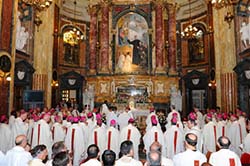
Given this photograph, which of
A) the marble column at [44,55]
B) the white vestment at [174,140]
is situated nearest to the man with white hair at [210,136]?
the white vestment at [174,140]

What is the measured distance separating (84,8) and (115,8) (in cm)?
285

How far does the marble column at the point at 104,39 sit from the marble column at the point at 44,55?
4561 millimetres

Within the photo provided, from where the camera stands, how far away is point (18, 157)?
4355mm

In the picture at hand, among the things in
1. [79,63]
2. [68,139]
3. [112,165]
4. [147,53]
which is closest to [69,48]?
[79,63]

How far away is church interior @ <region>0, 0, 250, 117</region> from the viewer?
1616cm

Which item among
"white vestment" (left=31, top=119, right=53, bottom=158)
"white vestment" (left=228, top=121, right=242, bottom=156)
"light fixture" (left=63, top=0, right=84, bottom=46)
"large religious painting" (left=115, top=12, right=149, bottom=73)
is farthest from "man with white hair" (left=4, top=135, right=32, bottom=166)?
"light fixture" (left=63, top=0, right=84, bottom=46)

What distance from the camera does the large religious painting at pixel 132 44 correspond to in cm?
2000

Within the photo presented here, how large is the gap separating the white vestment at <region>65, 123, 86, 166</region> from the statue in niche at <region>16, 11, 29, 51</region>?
25.3 feet

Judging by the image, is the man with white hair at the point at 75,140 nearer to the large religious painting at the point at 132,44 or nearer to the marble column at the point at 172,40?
the large religious painting at the point at 132,44

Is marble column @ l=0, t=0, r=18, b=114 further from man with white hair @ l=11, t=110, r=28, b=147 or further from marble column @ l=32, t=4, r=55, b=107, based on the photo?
marble column @ l=32, t=4, r=55, b=107

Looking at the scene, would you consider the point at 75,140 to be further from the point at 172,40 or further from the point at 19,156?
the point at 172,40

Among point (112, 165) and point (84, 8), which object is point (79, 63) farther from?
point (112, 165)

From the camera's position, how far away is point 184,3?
20.7 metres

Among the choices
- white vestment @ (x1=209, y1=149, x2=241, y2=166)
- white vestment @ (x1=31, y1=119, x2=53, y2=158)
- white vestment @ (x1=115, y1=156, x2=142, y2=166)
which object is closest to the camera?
white vestment @ (x1=115, y1=156, x2=142, y2=166)
